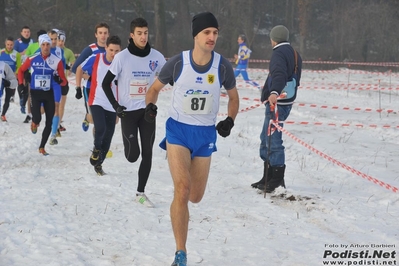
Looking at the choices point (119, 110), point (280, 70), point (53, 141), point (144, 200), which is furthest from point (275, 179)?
point (53, 141)

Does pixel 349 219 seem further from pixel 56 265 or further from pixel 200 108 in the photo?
pixel 56 265

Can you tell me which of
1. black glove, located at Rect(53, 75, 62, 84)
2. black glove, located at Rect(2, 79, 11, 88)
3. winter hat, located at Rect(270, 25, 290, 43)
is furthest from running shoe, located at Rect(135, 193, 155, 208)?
black glove, located at Rect(2, 79, 11, 88)

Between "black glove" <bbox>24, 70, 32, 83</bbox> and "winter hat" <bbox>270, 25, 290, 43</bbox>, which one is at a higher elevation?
"winter hat" <bbox>270, 25, 290, 43</bbox>

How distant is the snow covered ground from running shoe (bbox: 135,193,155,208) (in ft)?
0.30

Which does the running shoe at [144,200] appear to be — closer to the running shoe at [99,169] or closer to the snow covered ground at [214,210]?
the snow covered ground at [214,210]

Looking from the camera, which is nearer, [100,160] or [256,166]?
[100,160]

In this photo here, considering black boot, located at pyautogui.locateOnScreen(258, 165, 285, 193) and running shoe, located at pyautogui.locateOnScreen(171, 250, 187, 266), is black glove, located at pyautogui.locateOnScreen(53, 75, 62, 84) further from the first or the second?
running shoe, located at pyautogui.locateOnScreen(171, 250, 187, 266)

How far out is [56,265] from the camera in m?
4.48

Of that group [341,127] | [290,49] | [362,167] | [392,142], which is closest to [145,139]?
[290,49]

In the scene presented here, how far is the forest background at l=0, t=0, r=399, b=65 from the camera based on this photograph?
34500 millimetres

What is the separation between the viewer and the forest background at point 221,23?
34500mm

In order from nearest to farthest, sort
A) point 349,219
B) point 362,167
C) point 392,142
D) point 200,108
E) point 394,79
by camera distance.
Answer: point 200,108 → point 349,219 → point 362,167 → point 392,142 → point 394,79

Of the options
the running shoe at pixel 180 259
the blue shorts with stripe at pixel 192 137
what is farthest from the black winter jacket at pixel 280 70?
the running shoe at pixel 180 259

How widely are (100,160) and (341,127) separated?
679cm
